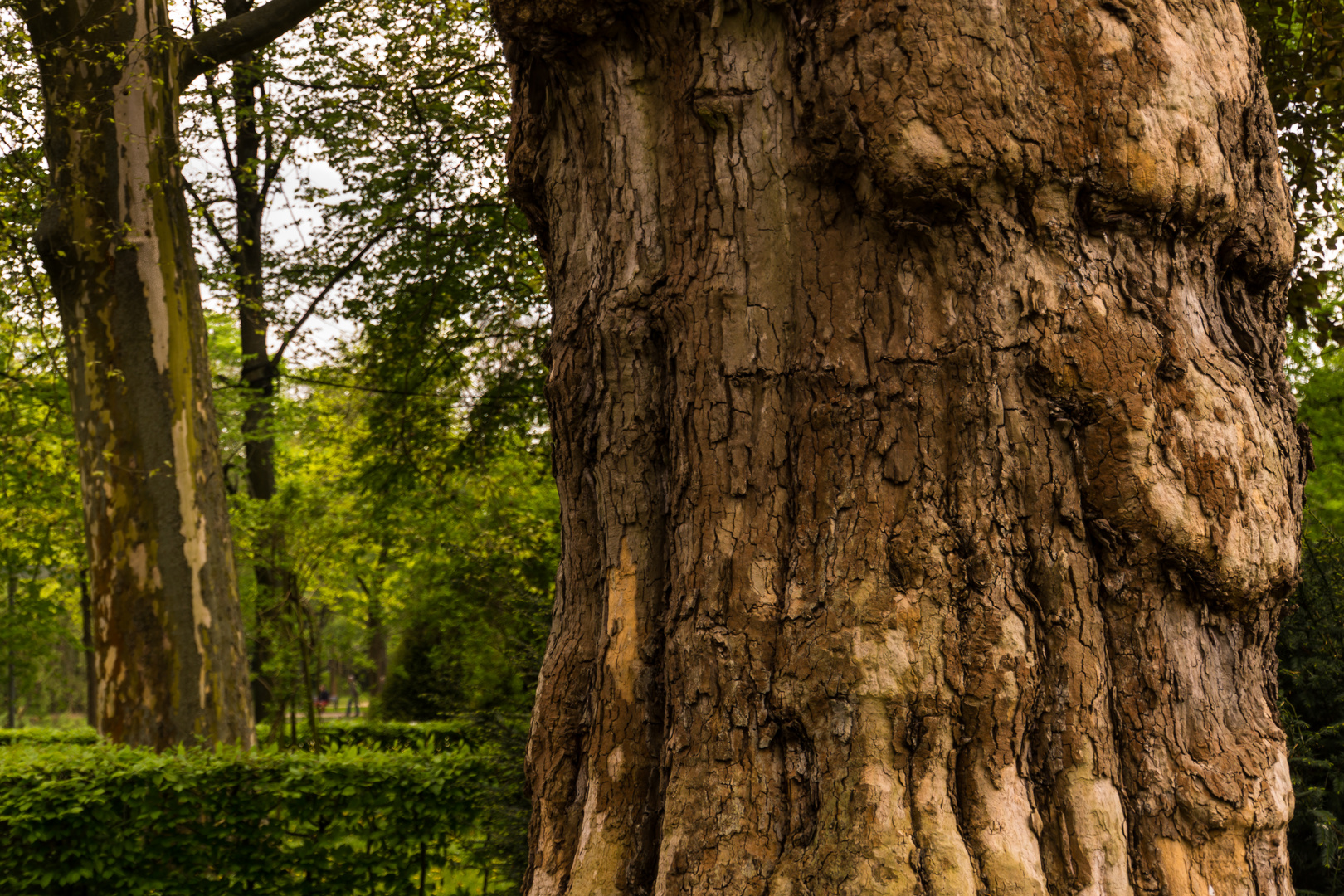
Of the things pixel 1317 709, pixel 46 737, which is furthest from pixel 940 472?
pixel 46 737

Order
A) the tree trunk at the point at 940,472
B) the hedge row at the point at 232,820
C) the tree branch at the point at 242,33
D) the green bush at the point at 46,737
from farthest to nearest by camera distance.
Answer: the green bush at the point at 46,737
the tree branch at the point at 242,33
the hedge row at the point at 232,820
the tree trunk at the point at 940,472

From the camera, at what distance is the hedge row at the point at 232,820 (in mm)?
5848

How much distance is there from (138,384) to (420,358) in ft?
13.4

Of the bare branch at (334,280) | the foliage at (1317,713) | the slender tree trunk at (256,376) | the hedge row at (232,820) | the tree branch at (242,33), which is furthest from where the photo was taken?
the slender tree trunk at (256,376)

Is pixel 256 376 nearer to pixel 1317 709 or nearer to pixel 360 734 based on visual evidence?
pixel 360 734

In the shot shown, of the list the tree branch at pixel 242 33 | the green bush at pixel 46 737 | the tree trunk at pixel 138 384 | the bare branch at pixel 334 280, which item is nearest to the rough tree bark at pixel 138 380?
the tree trunk at pixel 138 384

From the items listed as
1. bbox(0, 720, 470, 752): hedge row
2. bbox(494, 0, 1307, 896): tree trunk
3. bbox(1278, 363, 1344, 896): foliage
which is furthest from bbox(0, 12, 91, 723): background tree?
bbox(1278, 363, 1344, 896): foliage

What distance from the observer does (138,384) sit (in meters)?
7.55

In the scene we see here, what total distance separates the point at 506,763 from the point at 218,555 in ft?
10.3

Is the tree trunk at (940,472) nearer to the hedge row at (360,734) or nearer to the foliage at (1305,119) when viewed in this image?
the foliage at (1305,119)

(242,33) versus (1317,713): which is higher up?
(242,33)

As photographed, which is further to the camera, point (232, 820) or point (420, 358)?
point (420, 358)

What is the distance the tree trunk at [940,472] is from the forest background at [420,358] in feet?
10.2

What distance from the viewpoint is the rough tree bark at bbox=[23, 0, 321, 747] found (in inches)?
282
